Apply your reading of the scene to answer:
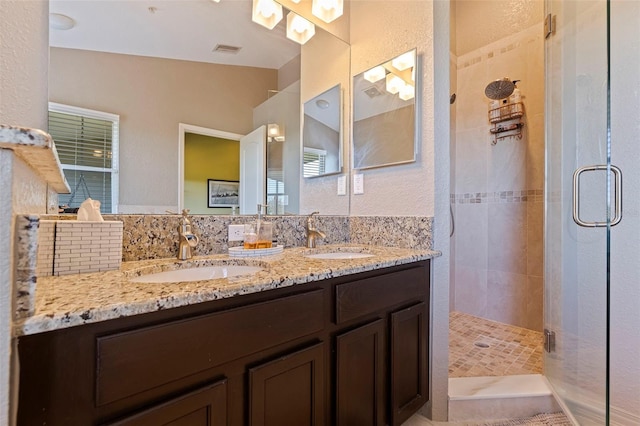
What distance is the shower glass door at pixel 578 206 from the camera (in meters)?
1.40

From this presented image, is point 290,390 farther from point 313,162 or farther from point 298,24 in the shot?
point 298,24

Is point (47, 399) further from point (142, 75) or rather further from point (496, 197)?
point (496, 197)

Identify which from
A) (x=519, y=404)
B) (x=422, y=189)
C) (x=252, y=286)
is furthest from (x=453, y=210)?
(x=252, y=286)

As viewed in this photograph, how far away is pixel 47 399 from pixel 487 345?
2.41 metres

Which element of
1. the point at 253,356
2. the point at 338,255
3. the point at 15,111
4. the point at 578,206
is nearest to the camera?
the point at 15,111

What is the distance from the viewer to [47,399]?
0.54m

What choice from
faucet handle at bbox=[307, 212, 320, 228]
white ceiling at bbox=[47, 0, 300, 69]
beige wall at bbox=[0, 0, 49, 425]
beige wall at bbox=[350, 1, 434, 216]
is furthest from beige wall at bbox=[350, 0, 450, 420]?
beige wall at bbox=[0, 0, 49, 425]

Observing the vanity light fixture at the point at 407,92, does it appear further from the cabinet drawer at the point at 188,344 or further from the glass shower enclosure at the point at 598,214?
the cabinet drawer at the point at 188,344

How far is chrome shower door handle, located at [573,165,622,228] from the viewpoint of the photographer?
4.47 feet

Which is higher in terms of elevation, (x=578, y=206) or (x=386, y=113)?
(x=386, y=113)

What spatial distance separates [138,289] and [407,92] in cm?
153

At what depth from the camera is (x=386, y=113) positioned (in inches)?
67.9

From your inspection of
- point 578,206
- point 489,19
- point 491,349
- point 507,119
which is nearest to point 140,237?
point 578,206

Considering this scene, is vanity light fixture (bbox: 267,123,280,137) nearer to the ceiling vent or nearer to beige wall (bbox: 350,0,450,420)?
the ceiling vent
